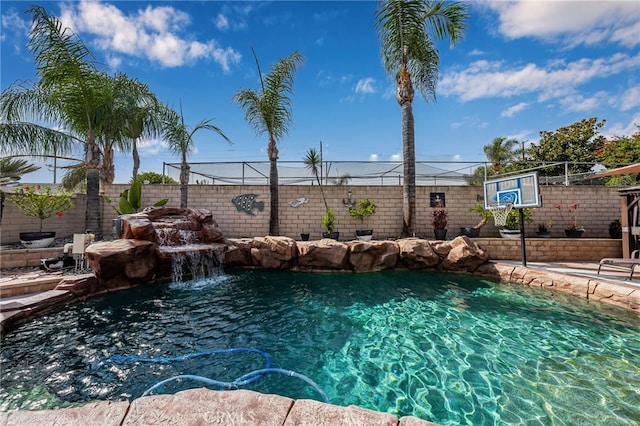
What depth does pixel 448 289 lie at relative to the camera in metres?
5.72

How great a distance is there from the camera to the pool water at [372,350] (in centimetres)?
238

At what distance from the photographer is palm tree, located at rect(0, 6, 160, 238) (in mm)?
7258

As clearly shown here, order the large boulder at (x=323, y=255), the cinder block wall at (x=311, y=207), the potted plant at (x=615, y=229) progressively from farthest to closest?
the cinder block wall at (x=311, y=207) → the potted plant at (x=615, y=229) → the large boulder at (x=323, y=255)

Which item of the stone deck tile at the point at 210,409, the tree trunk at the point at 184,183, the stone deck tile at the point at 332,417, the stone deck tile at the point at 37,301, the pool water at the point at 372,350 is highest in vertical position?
the tree trunk at the point at 184,183

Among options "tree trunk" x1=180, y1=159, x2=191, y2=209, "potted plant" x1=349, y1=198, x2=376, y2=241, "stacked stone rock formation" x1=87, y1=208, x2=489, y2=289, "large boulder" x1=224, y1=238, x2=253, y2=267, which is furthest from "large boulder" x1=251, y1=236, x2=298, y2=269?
"tree trunk" x1=180, y1=159, x2=191, y2=209

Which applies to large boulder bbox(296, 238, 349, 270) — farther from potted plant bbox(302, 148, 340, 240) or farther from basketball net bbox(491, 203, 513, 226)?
basketball net bbox(491, 203, 513, 226)

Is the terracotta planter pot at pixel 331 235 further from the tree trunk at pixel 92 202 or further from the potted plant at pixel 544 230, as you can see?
the tree trunk at pixel 92 202

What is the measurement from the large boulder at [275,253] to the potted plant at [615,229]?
10.9 meters

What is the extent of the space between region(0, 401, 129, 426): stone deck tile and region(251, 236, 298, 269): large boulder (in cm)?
583

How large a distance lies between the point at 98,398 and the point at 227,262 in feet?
17.3

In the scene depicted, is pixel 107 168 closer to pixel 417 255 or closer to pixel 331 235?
pixel 331 235

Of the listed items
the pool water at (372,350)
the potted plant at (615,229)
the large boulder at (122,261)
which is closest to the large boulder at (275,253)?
the pool water at (372,350)

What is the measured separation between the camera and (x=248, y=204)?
34.3ft

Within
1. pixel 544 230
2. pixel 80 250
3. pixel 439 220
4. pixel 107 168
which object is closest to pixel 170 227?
pixel 80 250
